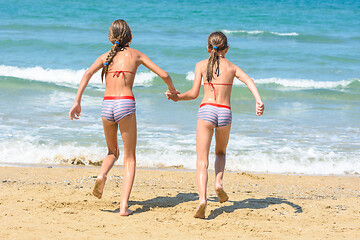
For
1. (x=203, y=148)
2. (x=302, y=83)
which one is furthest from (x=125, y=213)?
(x=302, y=83)

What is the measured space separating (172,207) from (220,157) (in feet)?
2.42

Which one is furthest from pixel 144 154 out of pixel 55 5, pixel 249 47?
pixel 55 5

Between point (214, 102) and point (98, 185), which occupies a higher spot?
point (214, 102)

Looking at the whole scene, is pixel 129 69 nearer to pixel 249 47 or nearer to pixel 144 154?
pixel 144 154

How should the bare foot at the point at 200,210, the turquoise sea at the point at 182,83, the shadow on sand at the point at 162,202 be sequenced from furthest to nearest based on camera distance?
the turquoise sea at the point at 182,83
the shadow on sand at the point at 162,202
the bare foot at the point at 200,210

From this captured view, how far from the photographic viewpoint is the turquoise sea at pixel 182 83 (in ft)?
25.9

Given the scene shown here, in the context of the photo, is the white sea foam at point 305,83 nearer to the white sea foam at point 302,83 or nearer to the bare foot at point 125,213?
the white sea foam at point 302,83

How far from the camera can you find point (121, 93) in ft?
15.4

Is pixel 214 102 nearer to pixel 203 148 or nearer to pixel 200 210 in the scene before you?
pixel 203 148

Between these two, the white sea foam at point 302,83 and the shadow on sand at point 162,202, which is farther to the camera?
the white sea foam at point 302,83

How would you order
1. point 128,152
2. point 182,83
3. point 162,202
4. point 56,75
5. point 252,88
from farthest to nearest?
point 56,75 → point 182,83 → point 162,202 → point 128,152 → point 252,88

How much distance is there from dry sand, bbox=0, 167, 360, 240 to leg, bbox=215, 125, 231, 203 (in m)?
0.21

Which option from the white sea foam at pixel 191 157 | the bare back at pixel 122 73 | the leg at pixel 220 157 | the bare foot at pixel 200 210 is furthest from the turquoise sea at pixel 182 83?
the bare back at pixel 122 73

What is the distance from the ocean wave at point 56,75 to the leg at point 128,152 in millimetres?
10143
